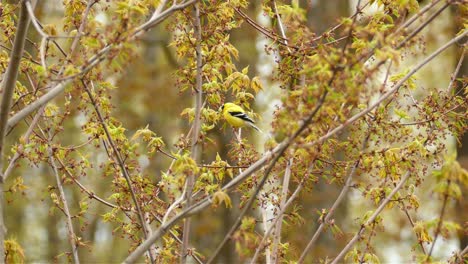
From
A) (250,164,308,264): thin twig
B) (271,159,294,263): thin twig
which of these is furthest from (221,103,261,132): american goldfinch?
(250,164,308,264): thin twig

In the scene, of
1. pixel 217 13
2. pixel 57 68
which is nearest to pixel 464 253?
pixel 217 13

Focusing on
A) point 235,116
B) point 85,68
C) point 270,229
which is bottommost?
point 270,229

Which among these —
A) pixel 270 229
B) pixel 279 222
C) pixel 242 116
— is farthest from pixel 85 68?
pixel 242 116

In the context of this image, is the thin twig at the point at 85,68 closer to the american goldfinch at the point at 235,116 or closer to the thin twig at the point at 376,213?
the thin twig at the point at 376,213

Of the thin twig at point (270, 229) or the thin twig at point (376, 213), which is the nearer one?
the thin twig at point (270, 229)

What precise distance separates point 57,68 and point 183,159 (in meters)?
0.97

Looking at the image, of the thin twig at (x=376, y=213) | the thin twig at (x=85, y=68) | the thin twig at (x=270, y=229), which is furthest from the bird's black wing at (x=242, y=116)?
the thin twig at (x=85, y=68)

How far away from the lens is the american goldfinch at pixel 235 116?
19.6ft

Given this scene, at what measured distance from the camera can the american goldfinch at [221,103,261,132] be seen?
5.98 meters

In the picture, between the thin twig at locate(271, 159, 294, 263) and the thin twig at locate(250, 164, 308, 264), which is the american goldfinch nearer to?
the thin twig at locate(271, 159, 294, 263)

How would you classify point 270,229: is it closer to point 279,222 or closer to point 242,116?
point 279,222

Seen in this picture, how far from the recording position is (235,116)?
6.19 m

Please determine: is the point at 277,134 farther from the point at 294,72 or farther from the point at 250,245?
the point at 294,72

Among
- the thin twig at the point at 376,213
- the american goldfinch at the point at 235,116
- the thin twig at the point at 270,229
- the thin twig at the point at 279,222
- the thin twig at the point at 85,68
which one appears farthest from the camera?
the american goldfinch at the point at 235,116
